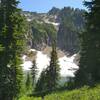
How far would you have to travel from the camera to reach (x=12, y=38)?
4125 cm

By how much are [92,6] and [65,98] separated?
40.2 ft

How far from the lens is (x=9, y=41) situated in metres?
41.3

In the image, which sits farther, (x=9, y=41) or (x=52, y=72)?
(x=52, y=72)

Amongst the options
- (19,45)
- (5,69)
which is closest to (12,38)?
(19,45)

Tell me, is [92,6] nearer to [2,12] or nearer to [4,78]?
[2,12]

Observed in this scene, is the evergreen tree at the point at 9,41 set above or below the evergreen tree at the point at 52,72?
above

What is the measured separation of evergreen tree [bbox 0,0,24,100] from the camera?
40688mm

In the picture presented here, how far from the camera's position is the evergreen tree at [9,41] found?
Result: 40688mm

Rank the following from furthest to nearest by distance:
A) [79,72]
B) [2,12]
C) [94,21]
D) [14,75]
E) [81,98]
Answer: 1. [79,72]
2. [14,75]
3. [2,12]
4. [94,21]
5. [81,98]

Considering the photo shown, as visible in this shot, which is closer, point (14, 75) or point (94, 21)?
point (94, 21)

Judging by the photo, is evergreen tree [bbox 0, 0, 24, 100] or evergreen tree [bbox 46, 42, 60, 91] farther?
evergreen tree [bbox 46, 42, 60, 91]

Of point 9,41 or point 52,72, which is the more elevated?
point 9,41

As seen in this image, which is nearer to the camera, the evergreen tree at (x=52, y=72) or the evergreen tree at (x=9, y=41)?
the evergreen tree at (x=9, y=41)

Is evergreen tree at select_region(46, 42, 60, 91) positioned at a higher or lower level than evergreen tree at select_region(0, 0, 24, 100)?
lower
